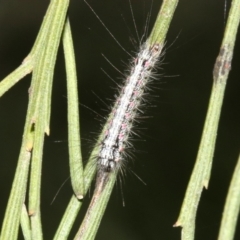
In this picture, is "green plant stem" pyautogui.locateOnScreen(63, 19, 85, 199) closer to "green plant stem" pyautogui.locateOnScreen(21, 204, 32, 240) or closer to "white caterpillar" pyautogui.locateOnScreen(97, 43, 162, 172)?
"green plant stem" pyautogui.locateOnScreen(21, 204, 32, 240)

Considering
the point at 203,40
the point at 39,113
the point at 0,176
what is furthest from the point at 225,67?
the point at 0,176

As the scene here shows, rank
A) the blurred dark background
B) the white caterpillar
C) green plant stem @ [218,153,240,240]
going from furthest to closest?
the blurred dark background < the white caterpillar < green plant stem @ [218,153,240,240]

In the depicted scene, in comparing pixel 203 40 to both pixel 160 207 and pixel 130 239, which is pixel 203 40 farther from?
pixel 130 239

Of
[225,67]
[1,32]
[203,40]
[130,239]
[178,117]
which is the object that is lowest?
[130,239]

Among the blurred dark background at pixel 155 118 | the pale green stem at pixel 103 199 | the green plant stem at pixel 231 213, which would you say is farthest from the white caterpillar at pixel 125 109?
the blurred dark background at pixel 155 118

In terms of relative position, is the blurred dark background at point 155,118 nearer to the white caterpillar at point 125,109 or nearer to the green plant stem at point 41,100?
the white caterpillar at point 125,109

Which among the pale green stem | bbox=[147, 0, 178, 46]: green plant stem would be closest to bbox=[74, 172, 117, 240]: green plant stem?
the pale green stem

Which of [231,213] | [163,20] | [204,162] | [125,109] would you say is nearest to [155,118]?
[125,109]
